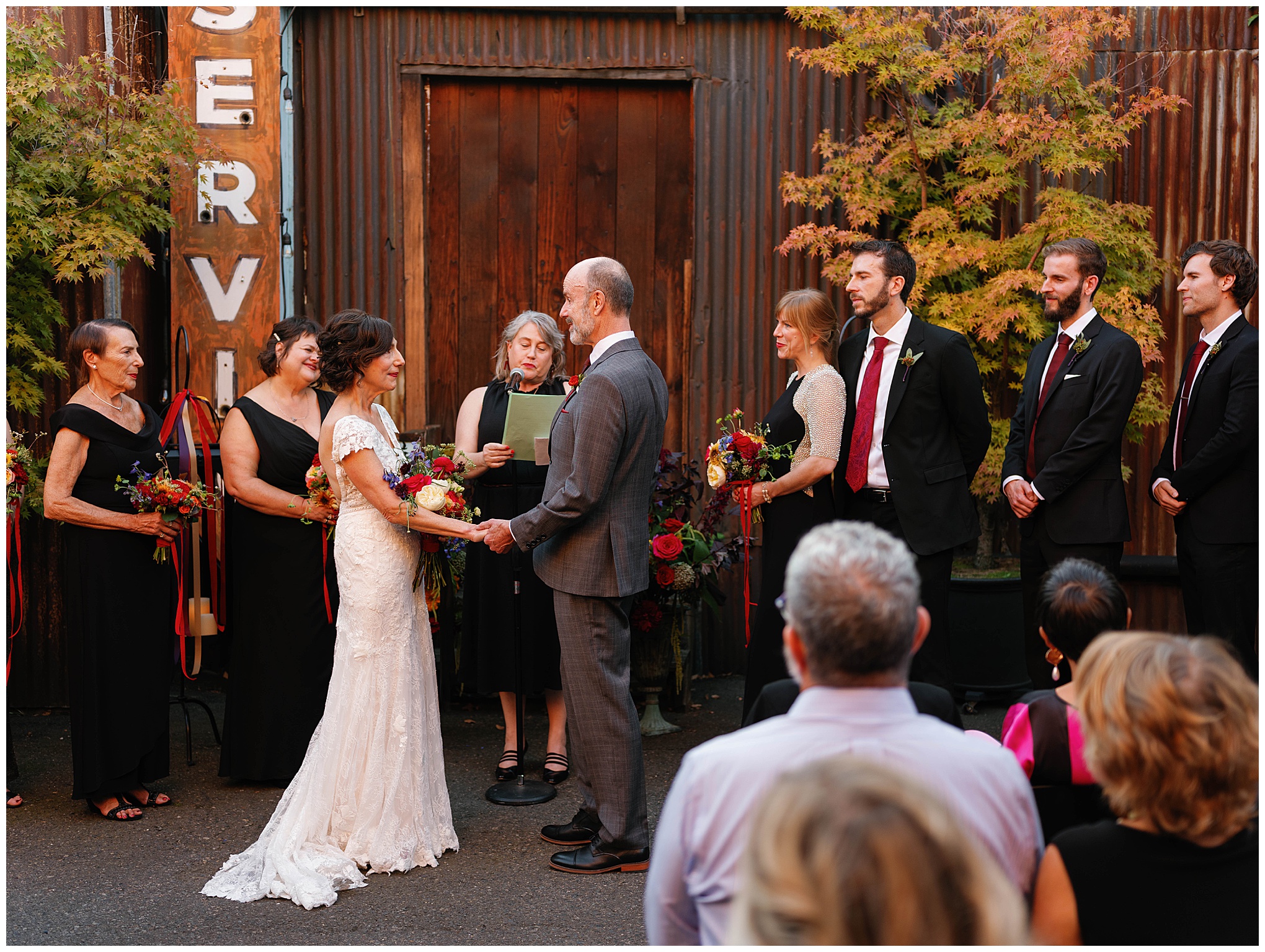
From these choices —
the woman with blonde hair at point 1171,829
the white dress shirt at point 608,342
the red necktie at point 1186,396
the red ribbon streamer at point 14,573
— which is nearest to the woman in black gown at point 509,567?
the white dress shirt at point 608,342

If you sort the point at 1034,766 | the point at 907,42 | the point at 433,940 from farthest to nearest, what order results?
the point at 907,42
the point at 433,940
the point at 1034,766

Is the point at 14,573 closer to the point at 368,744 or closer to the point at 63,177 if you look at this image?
the point at 63,177

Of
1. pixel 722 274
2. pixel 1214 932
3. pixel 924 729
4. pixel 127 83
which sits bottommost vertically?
pixel 1214 932

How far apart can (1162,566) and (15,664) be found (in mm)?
6745

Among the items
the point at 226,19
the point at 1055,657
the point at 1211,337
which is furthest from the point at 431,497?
the point at 226,19

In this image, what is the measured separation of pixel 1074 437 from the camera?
465 cm

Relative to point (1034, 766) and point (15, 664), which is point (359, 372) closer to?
point (1034, 766)

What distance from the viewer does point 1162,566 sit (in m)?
6.75

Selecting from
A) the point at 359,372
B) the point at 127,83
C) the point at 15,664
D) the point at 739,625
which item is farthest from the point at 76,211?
the point at 739,625

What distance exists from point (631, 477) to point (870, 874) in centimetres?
290

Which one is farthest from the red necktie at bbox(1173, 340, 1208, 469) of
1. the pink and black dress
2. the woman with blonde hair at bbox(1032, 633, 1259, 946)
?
the woman with blonde hair at bbox(1032, 633, 1259, 946)

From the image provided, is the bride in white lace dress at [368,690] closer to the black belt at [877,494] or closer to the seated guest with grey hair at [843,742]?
the black belt at [877,494]

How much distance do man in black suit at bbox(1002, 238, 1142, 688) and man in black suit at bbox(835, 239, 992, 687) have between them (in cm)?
28

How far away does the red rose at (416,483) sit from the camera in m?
4.11
